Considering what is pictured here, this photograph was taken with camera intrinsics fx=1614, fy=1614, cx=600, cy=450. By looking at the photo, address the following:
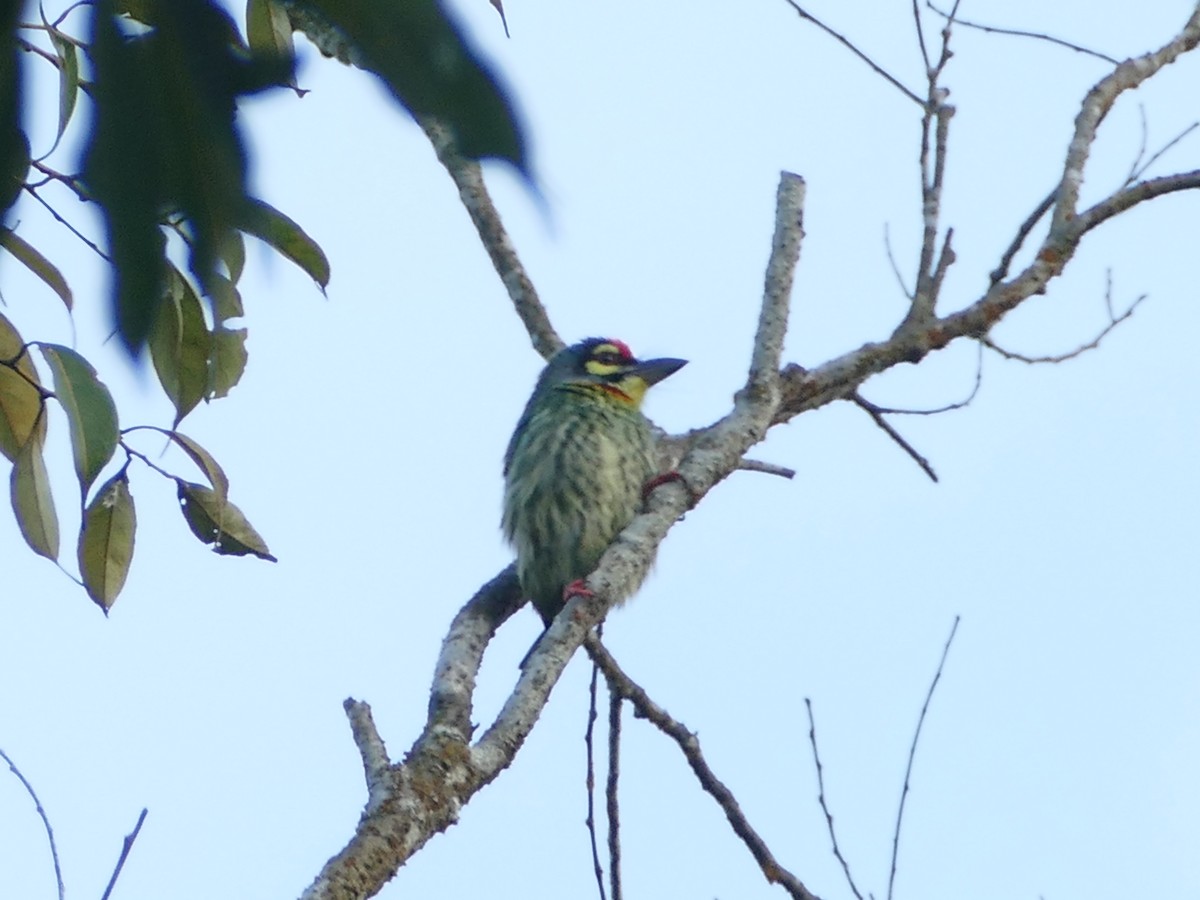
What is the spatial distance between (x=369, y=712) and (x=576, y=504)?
170 centimetres

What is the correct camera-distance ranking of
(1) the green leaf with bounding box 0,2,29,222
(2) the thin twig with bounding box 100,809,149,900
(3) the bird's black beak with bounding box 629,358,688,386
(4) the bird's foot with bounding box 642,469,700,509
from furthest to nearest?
(3) the bird's black beak with bounding box 629,358,688,386 < (4) the bird's foot with bounding box 642,469,700,509 < (2) the thin twig with bounding box 100,809,149,900 < (1) the green leaf with bounding box 0,2,29,222

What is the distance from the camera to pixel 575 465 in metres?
4.34

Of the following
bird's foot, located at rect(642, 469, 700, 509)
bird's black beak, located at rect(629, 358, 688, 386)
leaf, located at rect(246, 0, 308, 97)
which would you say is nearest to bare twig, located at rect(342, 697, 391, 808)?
bird's foot, located at rect(642, 469, 700, 509)

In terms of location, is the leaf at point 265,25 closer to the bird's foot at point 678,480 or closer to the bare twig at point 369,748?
the bare twig at point 369,748

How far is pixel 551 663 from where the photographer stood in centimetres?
273

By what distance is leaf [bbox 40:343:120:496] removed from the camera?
2311mm

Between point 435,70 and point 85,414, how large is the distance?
72.1 inches

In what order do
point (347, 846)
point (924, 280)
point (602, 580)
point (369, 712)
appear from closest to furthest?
1. point (347, 846)
2. point (369, 712)
3. point (602, 580)
4. point (924, 280)

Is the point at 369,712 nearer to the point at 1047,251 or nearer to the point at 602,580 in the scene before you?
the point at 602,580

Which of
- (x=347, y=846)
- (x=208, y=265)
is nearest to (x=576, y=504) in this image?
(x=347, y=846)

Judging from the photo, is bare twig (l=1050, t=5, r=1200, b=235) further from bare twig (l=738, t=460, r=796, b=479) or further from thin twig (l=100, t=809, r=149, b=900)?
thin twig (l=100, t=809, r=149, b=900)

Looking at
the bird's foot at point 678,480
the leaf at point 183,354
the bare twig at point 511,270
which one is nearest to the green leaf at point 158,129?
the leaf at point 183,354

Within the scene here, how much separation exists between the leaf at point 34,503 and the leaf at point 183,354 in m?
0.23

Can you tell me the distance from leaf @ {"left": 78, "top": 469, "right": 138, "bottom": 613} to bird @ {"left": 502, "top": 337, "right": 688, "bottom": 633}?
1.41 metres
